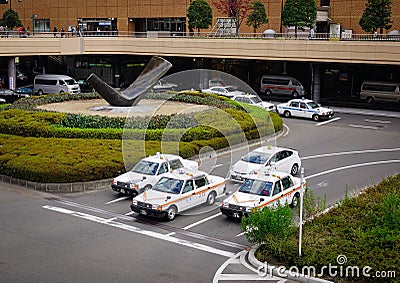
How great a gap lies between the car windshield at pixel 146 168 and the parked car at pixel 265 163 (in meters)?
3.49

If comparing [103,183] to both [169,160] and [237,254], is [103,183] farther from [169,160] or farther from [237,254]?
Result: [237,254]

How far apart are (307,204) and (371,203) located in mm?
2772

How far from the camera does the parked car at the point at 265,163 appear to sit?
2403 centimetres

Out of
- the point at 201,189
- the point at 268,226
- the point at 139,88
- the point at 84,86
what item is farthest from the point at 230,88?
the point at 268,226

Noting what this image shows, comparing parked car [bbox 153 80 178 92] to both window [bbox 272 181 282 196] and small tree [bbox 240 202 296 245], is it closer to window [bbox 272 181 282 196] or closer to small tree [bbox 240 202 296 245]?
window [bbox 272 181 282 196]

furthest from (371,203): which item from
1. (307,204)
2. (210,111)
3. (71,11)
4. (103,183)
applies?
(71,11)

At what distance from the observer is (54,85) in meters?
52.9

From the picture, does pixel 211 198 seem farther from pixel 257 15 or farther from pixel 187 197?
pixel 257 15

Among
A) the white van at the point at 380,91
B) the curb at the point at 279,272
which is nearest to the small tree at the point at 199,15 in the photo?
the white van at the point at 380,91

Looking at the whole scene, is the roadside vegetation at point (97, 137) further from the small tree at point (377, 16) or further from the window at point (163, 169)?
the small tree at point (377, 16)

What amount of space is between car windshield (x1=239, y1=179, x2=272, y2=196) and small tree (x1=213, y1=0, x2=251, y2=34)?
37018mm

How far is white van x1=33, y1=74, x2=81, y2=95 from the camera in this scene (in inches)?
2074

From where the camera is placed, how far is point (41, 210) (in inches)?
810

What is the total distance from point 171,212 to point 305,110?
22515mm
